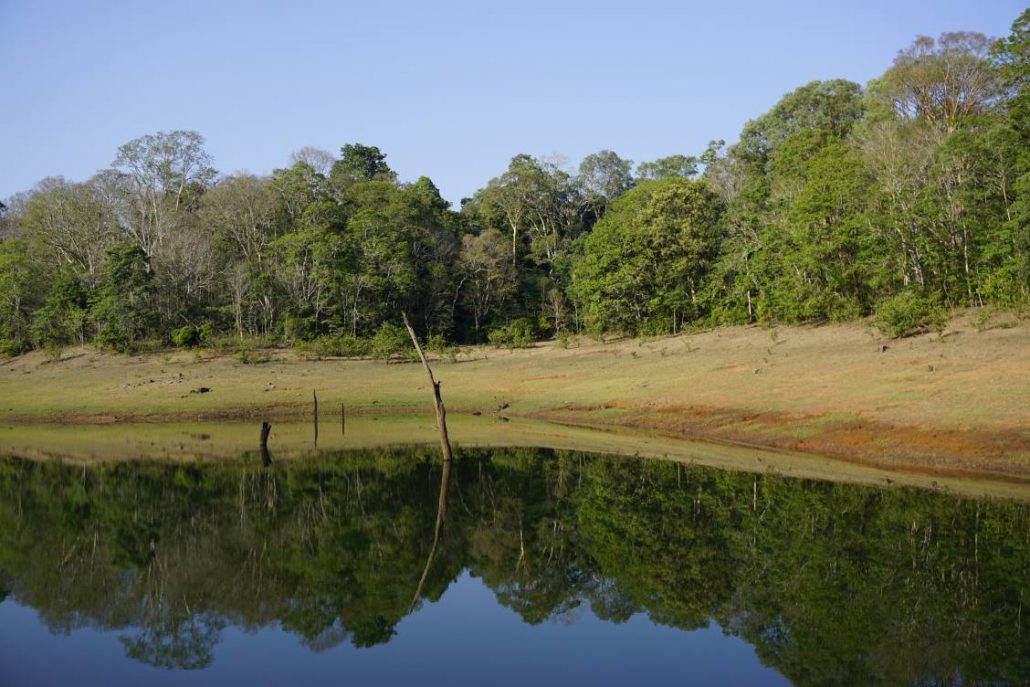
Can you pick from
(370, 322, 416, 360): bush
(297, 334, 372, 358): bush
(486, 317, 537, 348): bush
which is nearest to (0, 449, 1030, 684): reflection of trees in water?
(370, 322, 416, 360): bush

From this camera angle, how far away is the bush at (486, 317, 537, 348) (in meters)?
72.0

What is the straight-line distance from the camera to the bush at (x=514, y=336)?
72.0m

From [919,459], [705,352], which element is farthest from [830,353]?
[919,459]

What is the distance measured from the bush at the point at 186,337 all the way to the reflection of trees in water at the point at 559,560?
39.5 m

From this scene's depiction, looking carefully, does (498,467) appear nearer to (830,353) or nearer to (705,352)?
(830,353)

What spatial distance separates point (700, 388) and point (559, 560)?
26.7m

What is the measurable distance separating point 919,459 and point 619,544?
13.6m

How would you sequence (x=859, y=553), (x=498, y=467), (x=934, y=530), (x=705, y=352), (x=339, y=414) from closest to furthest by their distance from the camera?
1. (x=859, y=553)
2. (x=934, y=530)
3. (x=498, y=467)
4. (x=339, y=414)
5. (x=705, y=352)

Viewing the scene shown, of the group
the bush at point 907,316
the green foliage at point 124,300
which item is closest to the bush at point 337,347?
the green foliage at point 124,300

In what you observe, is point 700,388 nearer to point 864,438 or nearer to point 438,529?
point 864,438

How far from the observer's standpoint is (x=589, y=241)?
8131cm

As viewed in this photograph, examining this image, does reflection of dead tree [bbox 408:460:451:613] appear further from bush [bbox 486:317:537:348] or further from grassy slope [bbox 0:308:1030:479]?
bush [bbox 486:317:537:348]

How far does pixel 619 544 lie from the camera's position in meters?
21.4

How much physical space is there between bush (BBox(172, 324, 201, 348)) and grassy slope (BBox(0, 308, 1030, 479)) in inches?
130
